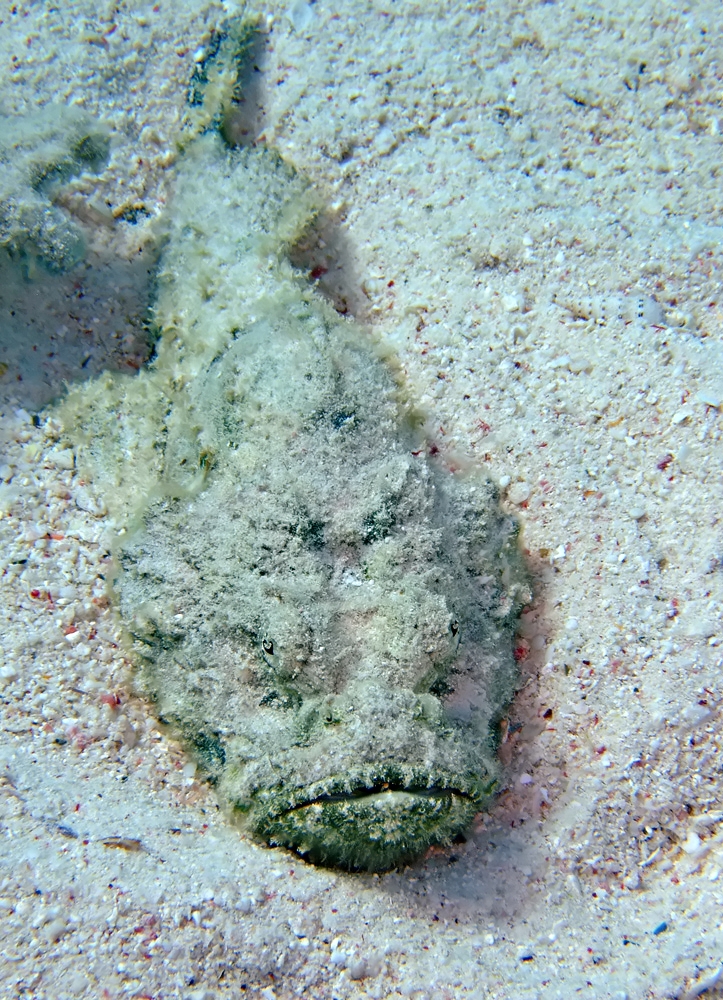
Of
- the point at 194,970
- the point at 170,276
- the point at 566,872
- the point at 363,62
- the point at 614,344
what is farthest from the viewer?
the point at 363,62

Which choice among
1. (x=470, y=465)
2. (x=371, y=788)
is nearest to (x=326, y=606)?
(x=371, y=788)

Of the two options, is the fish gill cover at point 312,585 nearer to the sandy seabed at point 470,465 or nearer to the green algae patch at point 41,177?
the sandy seabed at point 470,465

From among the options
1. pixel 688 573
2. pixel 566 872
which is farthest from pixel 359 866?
pixel 688 573

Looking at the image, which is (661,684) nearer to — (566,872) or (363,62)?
(566,872)

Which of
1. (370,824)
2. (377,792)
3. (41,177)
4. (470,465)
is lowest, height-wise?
(370,824)

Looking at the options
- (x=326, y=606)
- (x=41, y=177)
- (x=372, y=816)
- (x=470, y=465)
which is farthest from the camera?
(x=41, y=177)

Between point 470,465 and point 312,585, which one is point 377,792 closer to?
point 312,585
